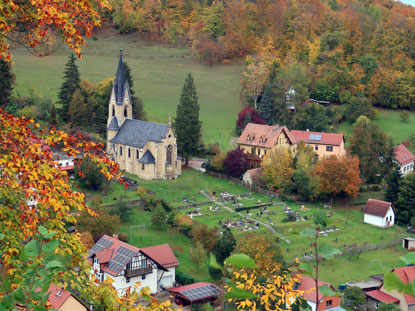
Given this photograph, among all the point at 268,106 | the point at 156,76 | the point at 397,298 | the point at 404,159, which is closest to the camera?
the point at 397,298

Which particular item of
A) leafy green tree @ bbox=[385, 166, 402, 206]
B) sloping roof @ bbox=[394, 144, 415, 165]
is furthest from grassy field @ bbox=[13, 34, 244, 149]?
leafy green tree @ bbox=[385, 166, 402, 206]

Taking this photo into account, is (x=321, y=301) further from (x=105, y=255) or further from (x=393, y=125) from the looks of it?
(x=393, y=125)

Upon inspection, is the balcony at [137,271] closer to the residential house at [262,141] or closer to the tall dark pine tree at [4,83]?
the residential house at [262,141]

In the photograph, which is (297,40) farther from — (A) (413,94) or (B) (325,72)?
(A) (413,94)

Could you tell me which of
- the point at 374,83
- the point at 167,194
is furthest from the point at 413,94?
the point at 167,194

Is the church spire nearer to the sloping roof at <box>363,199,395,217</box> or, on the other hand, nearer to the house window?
the house window

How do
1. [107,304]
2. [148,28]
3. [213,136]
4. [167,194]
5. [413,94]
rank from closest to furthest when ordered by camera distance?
[107,304], [167,194], [213,136], [413,94], [148,28]

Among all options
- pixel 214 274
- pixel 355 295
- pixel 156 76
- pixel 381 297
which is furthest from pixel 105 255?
pixel 156 76

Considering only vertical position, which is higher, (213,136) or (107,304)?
(107,304)
